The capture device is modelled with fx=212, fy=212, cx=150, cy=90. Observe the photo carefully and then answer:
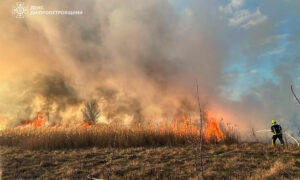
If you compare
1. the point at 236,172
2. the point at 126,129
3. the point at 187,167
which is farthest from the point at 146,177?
the point at 126,129

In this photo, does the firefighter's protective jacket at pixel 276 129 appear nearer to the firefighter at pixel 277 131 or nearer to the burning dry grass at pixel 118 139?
the firefighter at pixel 277 131

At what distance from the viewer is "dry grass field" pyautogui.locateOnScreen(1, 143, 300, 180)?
9.05m

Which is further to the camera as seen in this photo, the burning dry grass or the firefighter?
the burning dry grass

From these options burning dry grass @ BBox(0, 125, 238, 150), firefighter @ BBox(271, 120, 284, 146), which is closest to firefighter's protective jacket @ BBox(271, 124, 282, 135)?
firefighter @ BBox(271, 120, 284, 146)

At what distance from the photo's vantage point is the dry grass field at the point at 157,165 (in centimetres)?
905

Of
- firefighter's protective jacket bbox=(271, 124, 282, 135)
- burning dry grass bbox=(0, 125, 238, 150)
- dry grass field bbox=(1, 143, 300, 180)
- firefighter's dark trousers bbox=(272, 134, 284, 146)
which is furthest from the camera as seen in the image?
burning dry grass bbox=(0, 125, 238, 150)

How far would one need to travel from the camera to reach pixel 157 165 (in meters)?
10.4

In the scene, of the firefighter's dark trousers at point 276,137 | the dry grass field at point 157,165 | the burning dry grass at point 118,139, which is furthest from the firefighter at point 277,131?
the burning dry grass at point 118,139

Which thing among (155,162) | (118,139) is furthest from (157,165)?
(118,139)

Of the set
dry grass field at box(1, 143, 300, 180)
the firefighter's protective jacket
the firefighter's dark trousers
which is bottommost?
dry grass field at box(1, 143, 300, 180)

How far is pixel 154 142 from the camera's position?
18.1 meters

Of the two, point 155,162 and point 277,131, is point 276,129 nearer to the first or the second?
point 277,131

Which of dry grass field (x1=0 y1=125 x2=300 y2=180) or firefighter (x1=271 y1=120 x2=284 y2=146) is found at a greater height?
firefighter (x1=271 y1=120 x2=284 y2=146)

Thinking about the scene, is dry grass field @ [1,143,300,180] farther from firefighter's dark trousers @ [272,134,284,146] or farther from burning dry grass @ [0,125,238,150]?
burning dry grass @ [0,125,238,150]
